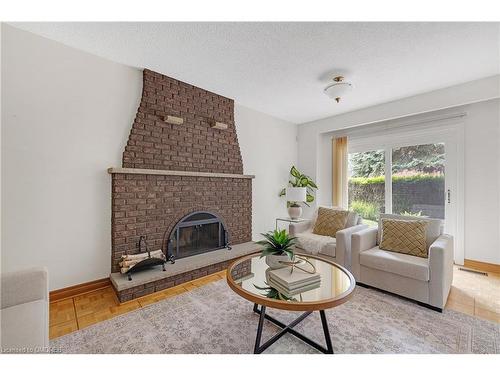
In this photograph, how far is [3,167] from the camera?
6.32 ft

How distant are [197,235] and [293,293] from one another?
6.29ft

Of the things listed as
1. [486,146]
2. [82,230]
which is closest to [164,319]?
[82,230]

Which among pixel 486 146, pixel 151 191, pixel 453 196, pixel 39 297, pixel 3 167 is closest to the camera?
pixel 39 297

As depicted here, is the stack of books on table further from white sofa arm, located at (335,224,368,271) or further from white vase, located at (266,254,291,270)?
white sofa arm, located at (335,224,368,271)

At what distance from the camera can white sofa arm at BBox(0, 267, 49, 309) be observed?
1229 mm

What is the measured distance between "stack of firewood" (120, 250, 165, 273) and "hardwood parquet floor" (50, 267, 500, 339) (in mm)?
283

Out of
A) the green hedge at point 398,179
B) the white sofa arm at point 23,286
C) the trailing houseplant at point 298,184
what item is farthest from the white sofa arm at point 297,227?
the white sofa arm at point 23,286

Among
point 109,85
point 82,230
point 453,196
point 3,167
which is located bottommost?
point 82,230

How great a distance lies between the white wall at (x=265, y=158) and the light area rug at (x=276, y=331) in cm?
214

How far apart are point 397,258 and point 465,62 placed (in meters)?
2.17

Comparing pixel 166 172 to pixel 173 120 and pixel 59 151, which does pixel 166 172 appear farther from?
pixel 59 151

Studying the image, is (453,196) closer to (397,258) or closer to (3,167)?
(397,258)

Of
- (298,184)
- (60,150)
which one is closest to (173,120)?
(60,150)

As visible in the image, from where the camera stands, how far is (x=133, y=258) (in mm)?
2404
